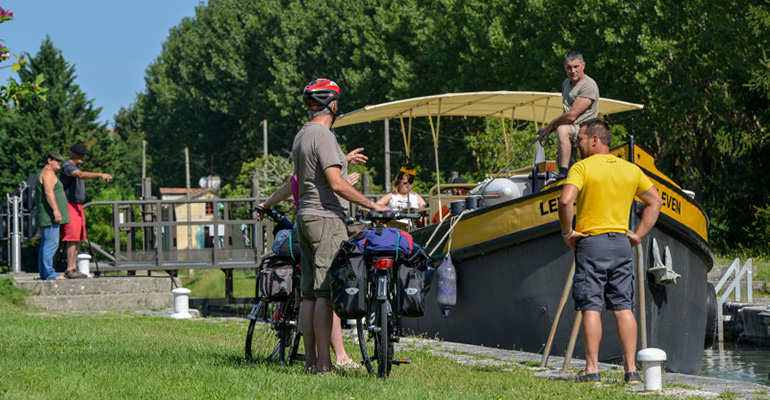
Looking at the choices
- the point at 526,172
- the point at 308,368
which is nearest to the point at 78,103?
the point at 526,172

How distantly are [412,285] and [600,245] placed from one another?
1.25 metres

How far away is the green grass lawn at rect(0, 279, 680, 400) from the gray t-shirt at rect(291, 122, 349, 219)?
1023 mm

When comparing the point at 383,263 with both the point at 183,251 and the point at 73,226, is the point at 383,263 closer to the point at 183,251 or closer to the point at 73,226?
the point at 73,226

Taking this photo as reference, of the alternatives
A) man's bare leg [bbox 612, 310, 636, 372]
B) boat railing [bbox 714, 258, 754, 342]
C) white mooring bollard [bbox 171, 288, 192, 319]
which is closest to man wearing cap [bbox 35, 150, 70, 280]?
white mooring bollard [bbox 171, 288, 192, 319]

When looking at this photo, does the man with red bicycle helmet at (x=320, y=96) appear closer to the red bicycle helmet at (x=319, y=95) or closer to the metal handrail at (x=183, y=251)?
the red bicycle helmet at (x=319, y=95)

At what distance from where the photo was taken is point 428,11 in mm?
49812

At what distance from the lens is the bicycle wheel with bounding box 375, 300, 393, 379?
6.49 m

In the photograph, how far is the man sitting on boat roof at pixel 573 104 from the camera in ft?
30.2

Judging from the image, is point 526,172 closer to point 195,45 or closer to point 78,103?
point 78,103

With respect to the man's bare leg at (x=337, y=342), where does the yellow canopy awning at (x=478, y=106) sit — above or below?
above

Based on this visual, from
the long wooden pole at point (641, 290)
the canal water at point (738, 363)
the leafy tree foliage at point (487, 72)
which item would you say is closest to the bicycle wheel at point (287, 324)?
the long wooden pole at point (641, 290)

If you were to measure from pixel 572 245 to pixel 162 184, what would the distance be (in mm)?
71948

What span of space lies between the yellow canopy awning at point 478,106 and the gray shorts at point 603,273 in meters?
5.34

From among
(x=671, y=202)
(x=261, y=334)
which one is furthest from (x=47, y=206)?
(x=671, y=202)
